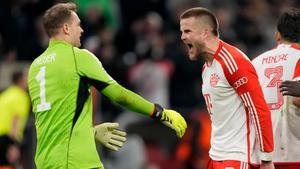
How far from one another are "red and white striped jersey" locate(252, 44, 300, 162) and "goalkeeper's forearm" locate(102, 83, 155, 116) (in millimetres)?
1145

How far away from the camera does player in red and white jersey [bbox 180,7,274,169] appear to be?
9.11m

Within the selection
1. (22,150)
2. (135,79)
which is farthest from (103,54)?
(22,150)

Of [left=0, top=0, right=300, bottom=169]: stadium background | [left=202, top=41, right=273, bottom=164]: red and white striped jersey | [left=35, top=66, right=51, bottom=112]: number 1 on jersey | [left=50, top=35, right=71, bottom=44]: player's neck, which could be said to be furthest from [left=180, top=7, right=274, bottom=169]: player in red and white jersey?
[left=0, top=0, right=300, bottom=169]: stadium background

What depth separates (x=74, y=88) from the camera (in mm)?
9234

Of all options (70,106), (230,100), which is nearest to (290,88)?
(230,100)

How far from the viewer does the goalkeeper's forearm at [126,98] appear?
30.4 ft

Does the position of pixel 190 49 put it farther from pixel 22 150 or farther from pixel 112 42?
pixel 112 42

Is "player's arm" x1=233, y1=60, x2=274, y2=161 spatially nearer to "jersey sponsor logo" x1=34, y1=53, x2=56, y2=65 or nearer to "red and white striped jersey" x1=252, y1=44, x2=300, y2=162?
"red and white striped jersey" x1=252, y1=44, x2=300, y2=162

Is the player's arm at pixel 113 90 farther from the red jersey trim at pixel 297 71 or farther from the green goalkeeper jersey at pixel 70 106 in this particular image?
the red jersey trim at pixel 297 71

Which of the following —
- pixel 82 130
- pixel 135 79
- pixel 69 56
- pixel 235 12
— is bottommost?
pixel 82 130

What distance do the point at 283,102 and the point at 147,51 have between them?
7986mm

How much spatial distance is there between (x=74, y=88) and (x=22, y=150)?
24.1 feet

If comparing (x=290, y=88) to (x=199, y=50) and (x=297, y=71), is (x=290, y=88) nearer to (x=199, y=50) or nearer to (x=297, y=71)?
(x=297, y=71)

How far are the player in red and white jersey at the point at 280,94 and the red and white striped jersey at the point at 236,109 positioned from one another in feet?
1.25
